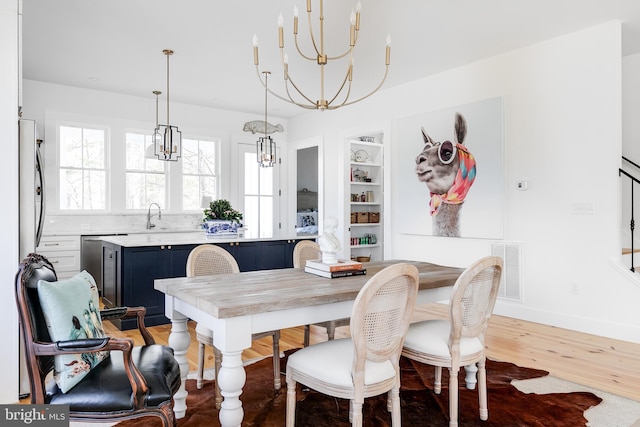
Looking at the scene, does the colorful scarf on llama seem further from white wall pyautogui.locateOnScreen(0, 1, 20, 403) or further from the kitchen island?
white wall pyautogui.locateOnScreen(0, 1, 20, 403)

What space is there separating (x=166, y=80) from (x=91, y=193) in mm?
1979

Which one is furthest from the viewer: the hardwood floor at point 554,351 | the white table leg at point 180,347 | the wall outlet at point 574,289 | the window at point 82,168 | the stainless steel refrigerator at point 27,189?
the window at point 82,168

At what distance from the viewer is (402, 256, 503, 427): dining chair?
208cm

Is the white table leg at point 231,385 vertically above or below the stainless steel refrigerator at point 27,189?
below

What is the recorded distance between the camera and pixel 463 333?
7.11 feet

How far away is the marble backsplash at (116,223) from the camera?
5.75m

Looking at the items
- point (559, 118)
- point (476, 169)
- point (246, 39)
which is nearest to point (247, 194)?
point (246, 39)

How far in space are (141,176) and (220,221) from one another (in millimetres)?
2165

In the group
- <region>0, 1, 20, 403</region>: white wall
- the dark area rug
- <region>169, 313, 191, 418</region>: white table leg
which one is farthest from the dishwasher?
<region>169, 313, 191, 418</region>: white table leg

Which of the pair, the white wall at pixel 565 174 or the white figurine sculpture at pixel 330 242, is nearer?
the white figurine sculpture at pixel 330 242

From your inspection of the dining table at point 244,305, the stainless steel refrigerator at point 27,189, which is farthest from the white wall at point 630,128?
the stainless steel refrigerator at point 27,189

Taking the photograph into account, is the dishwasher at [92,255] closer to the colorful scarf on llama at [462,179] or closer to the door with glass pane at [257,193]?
the door with glass pane at [257,193]

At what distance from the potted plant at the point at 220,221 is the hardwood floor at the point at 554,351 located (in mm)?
1178

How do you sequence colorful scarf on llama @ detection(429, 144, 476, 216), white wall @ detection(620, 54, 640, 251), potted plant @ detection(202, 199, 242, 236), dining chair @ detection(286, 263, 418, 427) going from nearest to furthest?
dining chair @ detection(286, 263, 418, 427), white wall @ detection(620, 54, 640, 251), colorful scarf on llama @ detection(429, 144, 476, 216), potted plant @ detection(202, 199, 242, 236)
